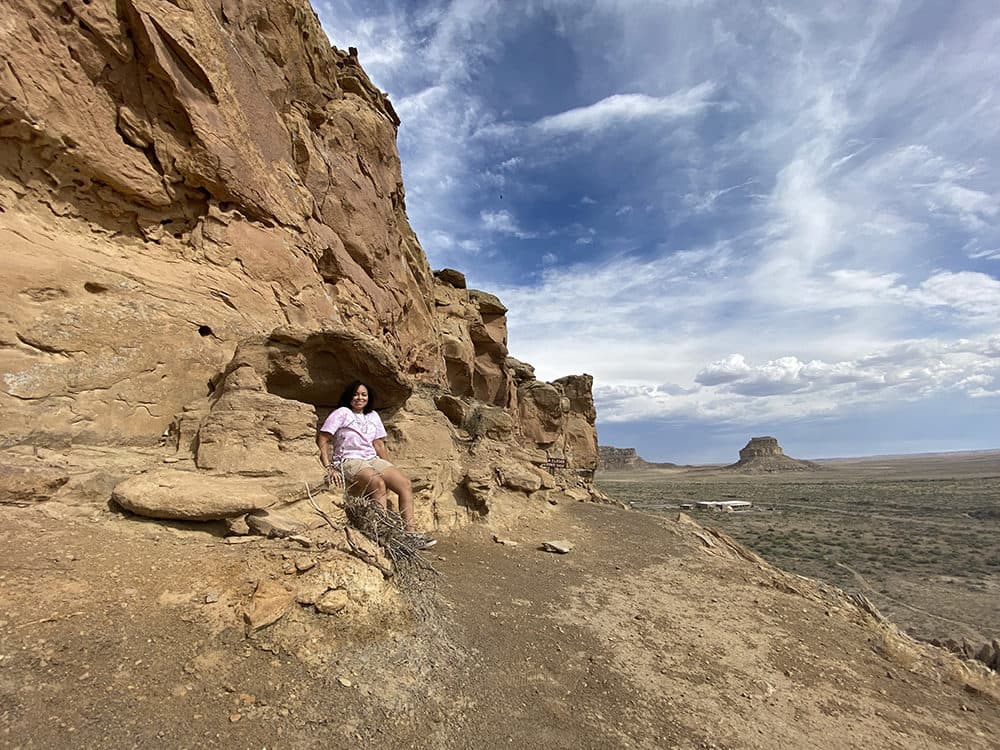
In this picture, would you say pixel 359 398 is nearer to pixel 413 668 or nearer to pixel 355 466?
pixel 355 466

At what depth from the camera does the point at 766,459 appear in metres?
133

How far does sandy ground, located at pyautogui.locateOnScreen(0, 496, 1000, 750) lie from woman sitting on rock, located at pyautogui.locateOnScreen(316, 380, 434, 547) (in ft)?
3.95

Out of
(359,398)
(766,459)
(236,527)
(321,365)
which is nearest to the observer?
(236,527)

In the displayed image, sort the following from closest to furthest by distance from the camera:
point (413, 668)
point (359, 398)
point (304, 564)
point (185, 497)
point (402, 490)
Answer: point (413, 668), point (304, 564), point (185, 497), point (402, 490), point (359, 398)

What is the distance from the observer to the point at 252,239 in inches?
366

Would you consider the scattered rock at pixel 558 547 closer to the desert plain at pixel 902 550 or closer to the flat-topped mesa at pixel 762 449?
the desert plain at pixel 902 550

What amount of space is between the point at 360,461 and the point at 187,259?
186 inches

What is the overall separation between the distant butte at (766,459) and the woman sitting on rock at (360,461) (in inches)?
5540

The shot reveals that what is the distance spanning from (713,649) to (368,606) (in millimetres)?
4280

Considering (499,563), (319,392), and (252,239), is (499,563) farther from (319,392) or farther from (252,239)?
(252,239)

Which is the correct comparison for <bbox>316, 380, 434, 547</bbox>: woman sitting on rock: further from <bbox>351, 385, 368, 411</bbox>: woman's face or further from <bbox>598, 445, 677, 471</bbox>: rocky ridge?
<bbox>598, 445, 677, 471</bbox>: rocky ridge

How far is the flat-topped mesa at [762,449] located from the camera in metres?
134

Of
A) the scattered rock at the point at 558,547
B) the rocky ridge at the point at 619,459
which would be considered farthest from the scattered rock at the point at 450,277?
the rocky ridge at the point at 619,459

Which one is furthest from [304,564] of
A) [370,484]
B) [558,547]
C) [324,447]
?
[558,547]
